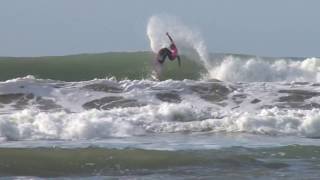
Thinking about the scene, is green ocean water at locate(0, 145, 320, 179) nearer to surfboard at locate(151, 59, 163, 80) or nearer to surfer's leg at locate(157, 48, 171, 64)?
surfer's leg at locate(157, 48, 171, 64)

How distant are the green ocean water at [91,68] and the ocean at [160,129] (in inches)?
9.0

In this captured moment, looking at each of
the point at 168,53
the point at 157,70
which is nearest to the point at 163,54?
the point at 168,53

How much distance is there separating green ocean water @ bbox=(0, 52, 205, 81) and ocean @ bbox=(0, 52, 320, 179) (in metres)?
0.23

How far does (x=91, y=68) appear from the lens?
26.8 meters

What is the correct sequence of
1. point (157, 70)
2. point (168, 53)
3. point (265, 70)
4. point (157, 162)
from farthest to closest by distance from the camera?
point (265, 70)
point (157, 70)
point (168, 53)
point (157, 162)

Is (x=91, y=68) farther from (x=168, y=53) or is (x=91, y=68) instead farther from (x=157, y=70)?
(x=168, y=53)

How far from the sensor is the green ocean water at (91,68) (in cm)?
2520

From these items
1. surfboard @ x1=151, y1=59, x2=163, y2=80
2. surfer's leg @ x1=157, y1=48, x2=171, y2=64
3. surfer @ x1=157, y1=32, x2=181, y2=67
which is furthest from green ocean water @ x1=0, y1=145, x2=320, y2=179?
surfboard @ x1=151, y1=59, x2=163, y2=80

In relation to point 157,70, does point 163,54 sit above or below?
above

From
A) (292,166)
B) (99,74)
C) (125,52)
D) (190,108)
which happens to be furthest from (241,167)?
(125,52)

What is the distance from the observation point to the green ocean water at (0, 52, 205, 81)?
2520 centimetres

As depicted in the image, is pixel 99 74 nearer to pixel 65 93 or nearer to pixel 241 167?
pixel 65 93

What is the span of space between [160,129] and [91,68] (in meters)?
12.9

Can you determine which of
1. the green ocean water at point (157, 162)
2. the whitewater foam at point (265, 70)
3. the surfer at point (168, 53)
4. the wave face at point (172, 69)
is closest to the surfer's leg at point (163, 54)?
the surfer at point (168, 53)
